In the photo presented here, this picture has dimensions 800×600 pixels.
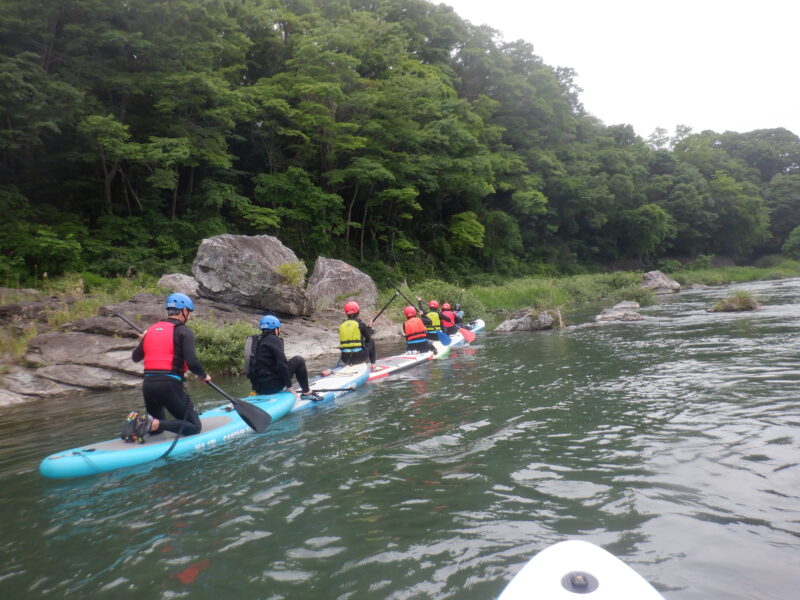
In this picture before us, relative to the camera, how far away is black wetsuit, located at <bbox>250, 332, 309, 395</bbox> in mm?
7082

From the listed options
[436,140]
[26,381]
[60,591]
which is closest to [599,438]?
[60,591]

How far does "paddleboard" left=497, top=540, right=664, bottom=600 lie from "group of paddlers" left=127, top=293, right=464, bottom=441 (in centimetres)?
422

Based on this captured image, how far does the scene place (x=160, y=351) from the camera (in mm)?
5305

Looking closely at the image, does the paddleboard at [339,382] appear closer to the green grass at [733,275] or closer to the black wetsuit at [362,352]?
the black wetsuit at [362,352]

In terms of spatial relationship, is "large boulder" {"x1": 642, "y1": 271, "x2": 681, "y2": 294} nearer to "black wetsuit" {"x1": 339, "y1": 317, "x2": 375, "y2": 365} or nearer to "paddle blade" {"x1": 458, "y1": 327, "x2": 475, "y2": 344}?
"paddle blade" {"x1": 458, "y1": 327, "x2": 475, "y2": 344}

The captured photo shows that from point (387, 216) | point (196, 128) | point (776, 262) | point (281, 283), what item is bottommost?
point (776, 262)

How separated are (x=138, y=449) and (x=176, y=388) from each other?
2.33 feet

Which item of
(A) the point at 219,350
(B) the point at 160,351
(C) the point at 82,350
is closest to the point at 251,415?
(B) the point at 160,351

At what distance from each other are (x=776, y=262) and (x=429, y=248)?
42.0 metres

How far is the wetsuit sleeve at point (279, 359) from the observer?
7027 mm

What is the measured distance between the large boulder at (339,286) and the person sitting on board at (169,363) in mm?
11524

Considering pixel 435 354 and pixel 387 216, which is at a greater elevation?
pixel 387 216

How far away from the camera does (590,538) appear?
305 cm

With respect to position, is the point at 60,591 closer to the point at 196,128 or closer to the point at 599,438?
the point at 599,438
